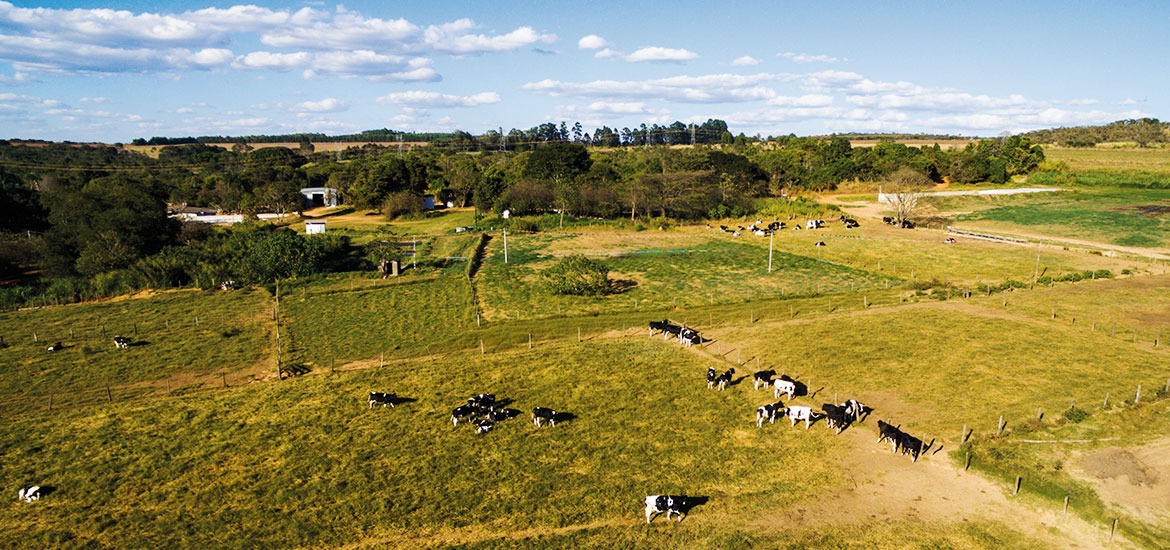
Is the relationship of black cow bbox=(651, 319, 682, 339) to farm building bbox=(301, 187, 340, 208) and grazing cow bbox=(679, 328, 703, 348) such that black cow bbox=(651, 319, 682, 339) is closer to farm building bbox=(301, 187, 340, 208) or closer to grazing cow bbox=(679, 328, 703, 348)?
grazing cow bbox=(679, 328, 703, 348)

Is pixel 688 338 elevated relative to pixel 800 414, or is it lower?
elevated

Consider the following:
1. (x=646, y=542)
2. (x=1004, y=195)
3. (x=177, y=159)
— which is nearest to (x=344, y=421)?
(x=646, y=542)

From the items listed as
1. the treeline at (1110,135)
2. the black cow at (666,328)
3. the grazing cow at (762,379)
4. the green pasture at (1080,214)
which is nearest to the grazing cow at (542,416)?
the grazing cow at (762,379)

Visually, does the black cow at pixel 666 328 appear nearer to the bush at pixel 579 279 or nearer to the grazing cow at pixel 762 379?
the grazing cow at pixel 762 379

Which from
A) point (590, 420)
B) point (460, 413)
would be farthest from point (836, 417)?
point (460, 413)

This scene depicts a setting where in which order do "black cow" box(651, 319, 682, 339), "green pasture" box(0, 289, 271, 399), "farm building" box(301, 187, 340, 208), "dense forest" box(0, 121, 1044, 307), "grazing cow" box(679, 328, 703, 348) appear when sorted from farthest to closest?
"farm building" box(301, 187, 340, 208) → "dense forest" box(0, 121, 1044, 307) → "black cow" box(651, 319, 682, 339) → "grazing cow" box(679, 328, 703, 348) → "green pasture" box(0, 289, 271, 399)

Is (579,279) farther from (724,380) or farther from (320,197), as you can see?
(320,197)

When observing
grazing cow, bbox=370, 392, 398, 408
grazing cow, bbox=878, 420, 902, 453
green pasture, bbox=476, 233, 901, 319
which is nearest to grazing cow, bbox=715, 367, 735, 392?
grazing cow, bbox=878, 420, 902, 453
